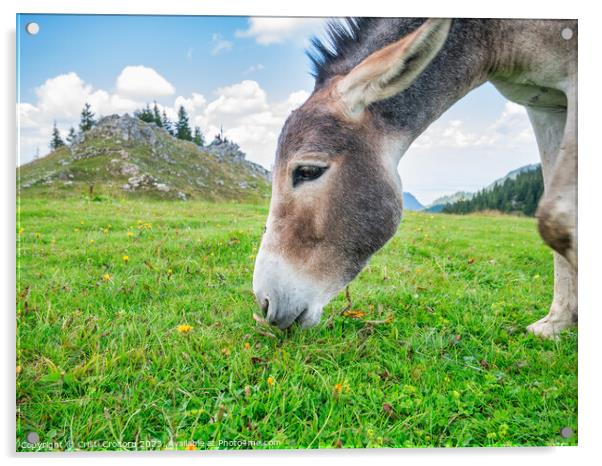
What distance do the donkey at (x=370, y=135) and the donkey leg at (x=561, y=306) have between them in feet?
1.84

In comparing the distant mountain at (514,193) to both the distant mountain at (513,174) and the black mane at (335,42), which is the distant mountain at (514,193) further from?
the black mane at (335,42)

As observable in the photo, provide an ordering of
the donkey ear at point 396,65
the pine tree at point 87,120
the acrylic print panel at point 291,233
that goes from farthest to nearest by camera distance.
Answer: the pine tree at point 87,120
the acrylic print panel at point 291,233
the donkey ear at point 396,65

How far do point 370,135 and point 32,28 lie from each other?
68.5 inches

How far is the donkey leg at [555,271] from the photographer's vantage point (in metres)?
2.13

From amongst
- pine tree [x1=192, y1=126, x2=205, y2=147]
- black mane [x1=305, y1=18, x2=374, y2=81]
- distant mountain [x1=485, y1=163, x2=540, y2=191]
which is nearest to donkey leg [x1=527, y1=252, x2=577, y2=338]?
distant mountain [x1=485, y1=163, x2=540, y2=191]

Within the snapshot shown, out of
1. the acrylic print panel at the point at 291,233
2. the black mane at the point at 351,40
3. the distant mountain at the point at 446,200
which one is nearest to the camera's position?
the acrylic print panel at the point at 291,233

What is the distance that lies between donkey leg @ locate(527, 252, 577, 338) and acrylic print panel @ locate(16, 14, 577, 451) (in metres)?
0.01

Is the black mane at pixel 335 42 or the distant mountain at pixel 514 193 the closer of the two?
the black mane at pixel 335 42

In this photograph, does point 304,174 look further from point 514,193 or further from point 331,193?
point 514,193

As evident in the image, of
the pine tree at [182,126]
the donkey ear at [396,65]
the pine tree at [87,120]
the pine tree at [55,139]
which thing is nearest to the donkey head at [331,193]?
the donkey ear at [396,65]

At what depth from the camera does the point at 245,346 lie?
1932 mm

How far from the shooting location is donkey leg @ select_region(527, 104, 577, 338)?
213 cm
